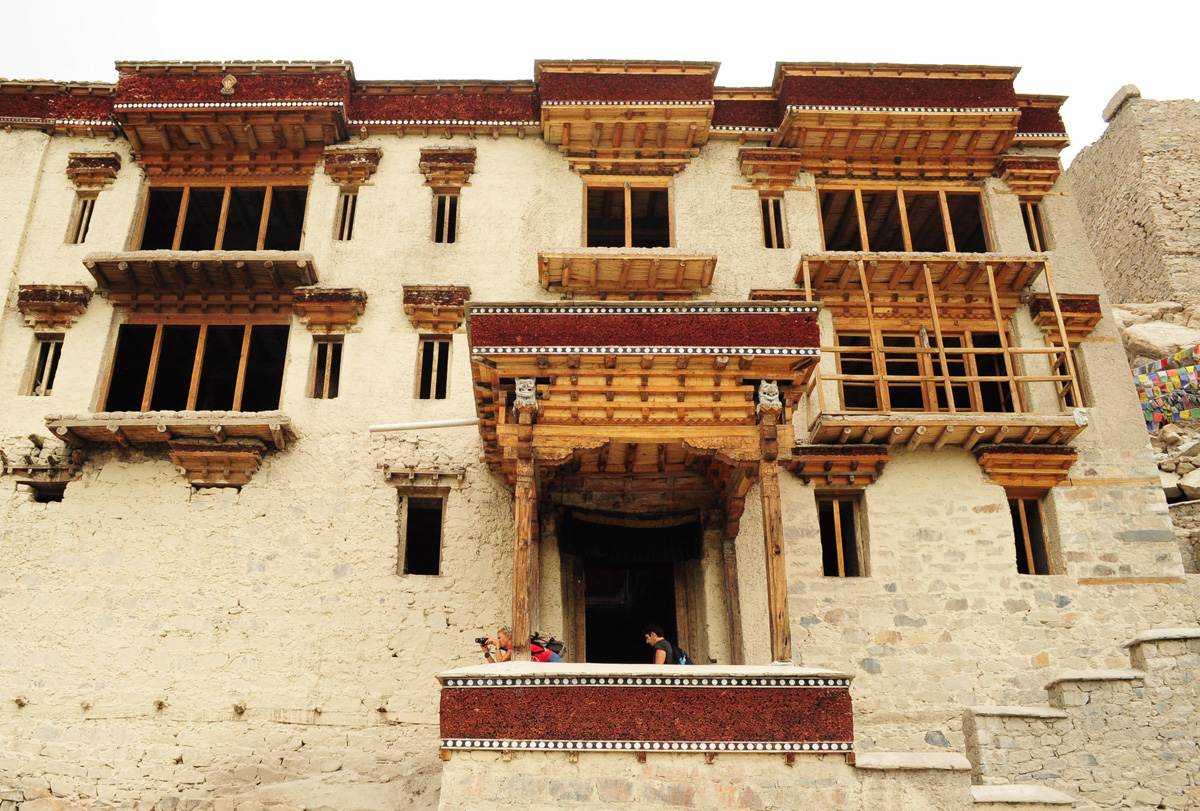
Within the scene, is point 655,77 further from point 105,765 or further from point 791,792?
point 105,765

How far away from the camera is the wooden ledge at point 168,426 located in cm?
1338

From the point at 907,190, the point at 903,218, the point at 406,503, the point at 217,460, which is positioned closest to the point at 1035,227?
the point at 907,190

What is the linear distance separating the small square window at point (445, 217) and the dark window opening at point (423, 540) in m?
4.13

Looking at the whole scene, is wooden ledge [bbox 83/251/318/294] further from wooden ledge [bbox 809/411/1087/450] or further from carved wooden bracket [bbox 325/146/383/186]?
wooden ledge [bbox 809/411/1087/450]

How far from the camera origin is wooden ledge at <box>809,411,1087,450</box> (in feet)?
43.9

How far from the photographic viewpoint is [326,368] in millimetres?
14633

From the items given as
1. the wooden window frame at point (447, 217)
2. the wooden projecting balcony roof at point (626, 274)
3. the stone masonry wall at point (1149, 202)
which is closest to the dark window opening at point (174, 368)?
the wooden window frame at point (447, 217)

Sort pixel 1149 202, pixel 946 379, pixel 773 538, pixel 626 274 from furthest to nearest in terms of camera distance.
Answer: pixel 1149 202 → pixel 626 274 → pixel 946 379 → pixel 773 538

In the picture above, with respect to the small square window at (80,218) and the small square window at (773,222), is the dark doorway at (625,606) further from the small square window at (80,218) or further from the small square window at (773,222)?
the small square window at (80,218)

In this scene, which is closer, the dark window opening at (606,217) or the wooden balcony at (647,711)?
the wooden balcony at (647,711)

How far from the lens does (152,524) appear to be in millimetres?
13422

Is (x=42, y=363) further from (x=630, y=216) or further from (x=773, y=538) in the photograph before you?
(x=773, y=538)

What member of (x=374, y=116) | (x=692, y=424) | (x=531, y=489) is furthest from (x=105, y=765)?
(x=374, y=116)

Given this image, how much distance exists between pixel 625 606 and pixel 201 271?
766cm
